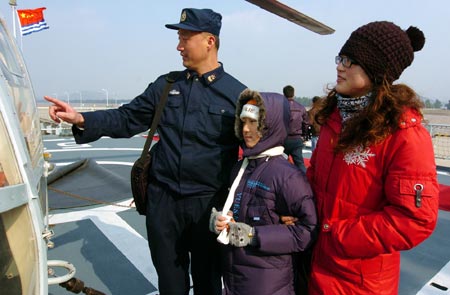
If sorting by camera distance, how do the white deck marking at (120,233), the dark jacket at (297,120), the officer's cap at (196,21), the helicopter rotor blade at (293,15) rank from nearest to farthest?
the officer's cap at (196,21) → the white deck marking at (120,233) → the helicopter rotor blade at (293,15) → the dark jacket at (297,120)

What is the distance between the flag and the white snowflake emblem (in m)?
13.6

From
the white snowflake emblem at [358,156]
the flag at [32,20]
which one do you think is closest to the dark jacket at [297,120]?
the white snowflake emblem at [358,156]

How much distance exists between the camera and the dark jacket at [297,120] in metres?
5.71

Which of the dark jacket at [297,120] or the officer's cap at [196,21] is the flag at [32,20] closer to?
the dark jacket at [297,120]

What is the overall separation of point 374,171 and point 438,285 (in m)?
2.31

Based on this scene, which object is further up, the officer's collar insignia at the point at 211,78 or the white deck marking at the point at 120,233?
the officer's collar insignia at the point at 211,78

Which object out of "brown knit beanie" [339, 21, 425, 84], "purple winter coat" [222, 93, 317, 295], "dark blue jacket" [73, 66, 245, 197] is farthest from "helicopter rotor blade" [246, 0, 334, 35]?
"brown knit beanie" [339, 21, 425, 84]

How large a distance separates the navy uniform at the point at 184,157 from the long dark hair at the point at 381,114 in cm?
90

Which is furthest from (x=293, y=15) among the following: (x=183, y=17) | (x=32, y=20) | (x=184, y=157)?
(x=32, y=20)

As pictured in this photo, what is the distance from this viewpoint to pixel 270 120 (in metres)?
1.73

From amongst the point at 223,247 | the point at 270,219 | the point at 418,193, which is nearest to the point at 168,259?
the point at 223,247

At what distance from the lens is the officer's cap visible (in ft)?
6.54

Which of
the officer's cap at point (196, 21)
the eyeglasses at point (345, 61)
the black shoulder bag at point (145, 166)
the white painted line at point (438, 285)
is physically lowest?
the white painted line at point (438, 285)

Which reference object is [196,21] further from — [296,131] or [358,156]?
[296,131]
